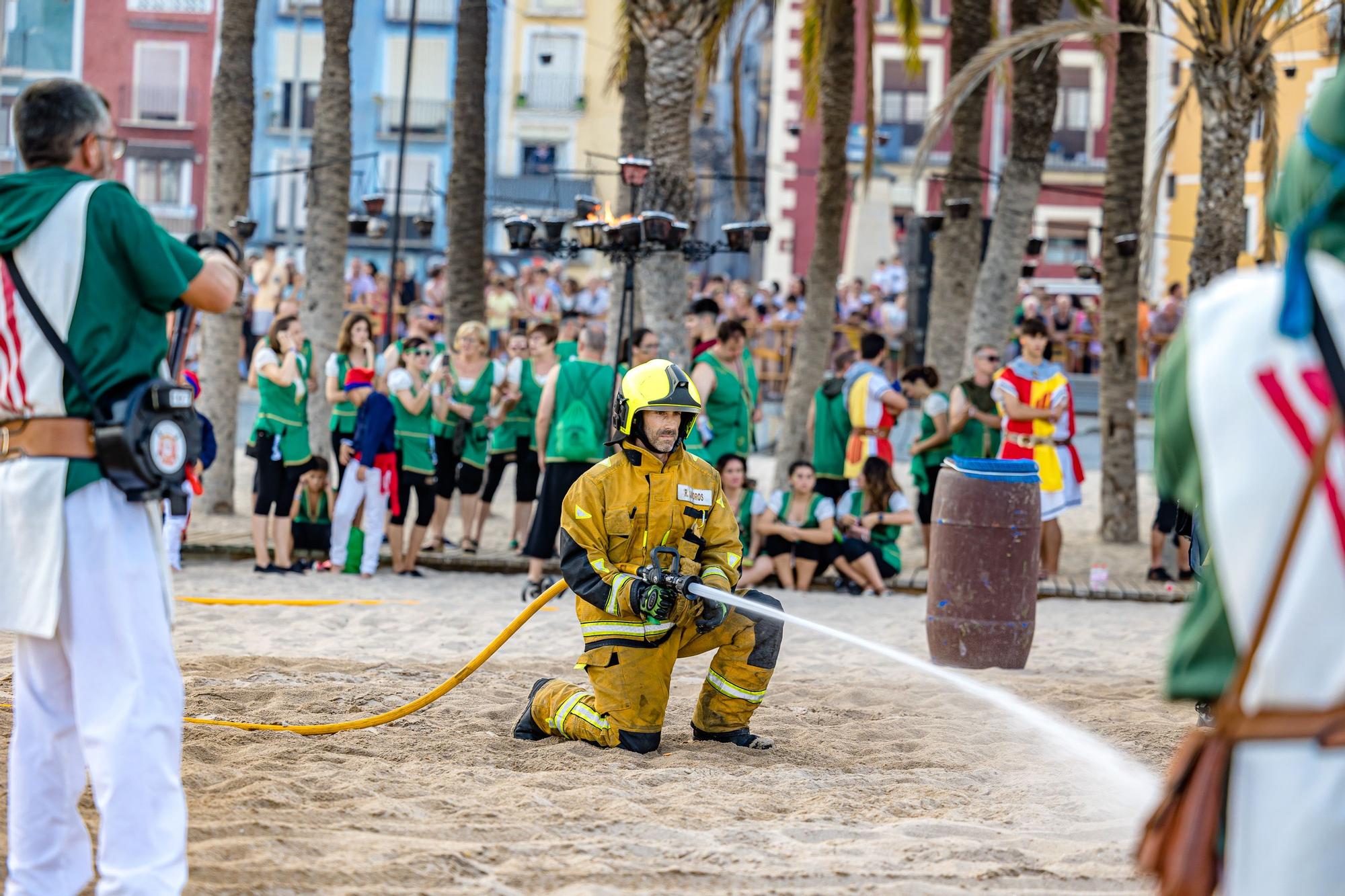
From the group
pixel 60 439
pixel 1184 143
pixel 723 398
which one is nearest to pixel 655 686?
pixel 60 439

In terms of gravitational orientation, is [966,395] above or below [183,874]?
above

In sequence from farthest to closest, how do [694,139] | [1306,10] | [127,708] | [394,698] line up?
[694,139]
[1306,10]
[394,698]
[127,708]

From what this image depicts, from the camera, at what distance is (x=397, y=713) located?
20.9ft

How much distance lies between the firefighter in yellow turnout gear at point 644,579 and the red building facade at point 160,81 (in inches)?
1512

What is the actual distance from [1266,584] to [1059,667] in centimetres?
669

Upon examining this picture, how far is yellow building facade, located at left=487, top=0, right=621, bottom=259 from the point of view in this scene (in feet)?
140

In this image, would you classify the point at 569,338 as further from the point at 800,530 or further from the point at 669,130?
the point at 800,530

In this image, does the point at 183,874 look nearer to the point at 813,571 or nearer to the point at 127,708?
the point at 127,708

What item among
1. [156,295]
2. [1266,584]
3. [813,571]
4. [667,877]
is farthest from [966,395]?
[1266,584]

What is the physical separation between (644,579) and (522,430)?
6.92 metres

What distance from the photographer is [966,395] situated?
12.3m

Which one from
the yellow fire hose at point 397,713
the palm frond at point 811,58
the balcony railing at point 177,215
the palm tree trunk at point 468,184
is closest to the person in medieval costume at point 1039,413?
the yellow fire hose at point 397,713

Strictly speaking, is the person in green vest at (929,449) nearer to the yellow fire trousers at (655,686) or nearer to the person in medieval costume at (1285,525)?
the yellow fire trousers at (655,686)

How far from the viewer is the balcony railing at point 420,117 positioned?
4231 cm
